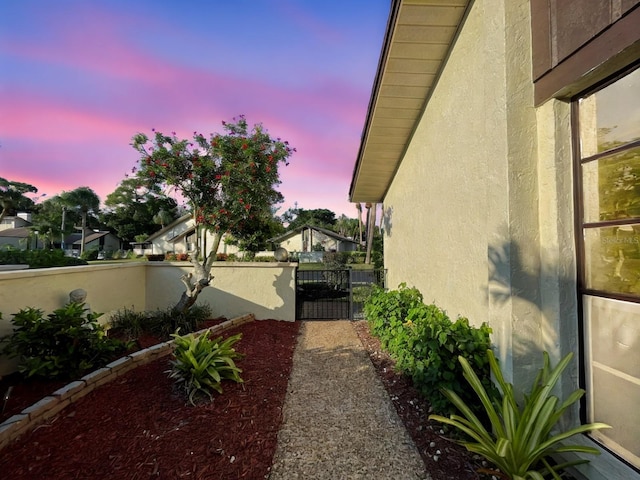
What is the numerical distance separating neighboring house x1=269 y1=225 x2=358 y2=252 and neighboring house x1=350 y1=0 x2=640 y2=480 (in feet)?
112

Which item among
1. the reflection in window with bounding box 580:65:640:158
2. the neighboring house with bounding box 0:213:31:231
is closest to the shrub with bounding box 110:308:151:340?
the reflection in window with bounding box 580:65:640:158

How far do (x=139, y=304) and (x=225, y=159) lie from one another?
4.12 m

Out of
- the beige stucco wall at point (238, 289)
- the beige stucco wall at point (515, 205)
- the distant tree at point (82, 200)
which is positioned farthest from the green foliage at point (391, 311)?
the distant tree at point (82, 200)

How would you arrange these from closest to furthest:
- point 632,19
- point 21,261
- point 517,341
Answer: point 632,19 → point 517,341 → point 21,261

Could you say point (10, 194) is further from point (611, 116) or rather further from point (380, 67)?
point (611, 116)

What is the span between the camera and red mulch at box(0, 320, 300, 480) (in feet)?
7.23

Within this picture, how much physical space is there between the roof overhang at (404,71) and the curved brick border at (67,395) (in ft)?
17.7

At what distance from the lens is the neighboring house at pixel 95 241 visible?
48.4 m

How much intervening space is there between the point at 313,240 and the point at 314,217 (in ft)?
105

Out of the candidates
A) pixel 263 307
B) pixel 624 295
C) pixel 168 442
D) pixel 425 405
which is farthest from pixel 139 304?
pixel 624 295

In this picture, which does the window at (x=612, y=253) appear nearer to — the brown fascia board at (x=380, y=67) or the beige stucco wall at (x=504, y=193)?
the beige stucco wall at (x=504, y=193)

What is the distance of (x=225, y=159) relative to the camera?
595 cm

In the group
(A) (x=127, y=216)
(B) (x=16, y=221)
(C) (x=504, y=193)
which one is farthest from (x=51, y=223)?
(C) (x=504, y=193)

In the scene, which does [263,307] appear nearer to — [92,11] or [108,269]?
[108,269]
